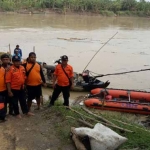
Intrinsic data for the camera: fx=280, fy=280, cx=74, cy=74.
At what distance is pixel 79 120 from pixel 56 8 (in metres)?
59.2

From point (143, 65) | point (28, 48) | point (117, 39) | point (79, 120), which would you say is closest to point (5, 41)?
point (28, 48)

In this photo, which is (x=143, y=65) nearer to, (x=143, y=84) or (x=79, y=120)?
(x=143, y=84)

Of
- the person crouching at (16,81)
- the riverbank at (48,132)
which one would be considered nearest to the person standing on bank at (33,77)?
the person crouching at (16,81)

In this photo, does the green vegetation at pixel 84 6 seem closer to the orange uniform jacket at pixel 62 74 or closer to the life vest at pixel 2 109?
the orange uniform jacket at pixel 62 74

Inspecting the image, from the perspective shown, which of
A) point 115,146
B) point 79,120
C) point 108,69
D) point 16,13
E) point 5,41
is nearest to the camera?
point 115,146

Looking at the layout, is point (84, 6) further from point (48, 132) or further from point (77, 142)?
point (77, 142)

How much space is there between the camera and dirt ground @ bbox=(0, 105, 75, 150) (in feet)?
13.9

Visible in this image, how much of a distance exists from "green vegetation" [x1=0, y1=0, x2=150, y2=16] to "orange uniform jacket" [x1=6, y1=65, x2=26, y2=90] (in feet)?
180

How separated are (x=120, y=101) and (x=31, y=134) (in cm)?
447

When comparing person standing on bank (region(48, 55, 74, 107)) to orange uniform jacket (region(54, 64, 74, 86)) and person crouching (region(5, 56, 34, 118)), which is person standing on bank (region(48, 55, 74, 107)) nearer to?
orange uniform jacket (region(54, 64, 74, 86))

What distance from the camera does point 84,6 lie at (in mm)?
63500

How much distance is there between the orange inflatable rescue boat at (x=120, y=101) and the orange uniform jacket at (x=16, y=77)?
12.1 feet

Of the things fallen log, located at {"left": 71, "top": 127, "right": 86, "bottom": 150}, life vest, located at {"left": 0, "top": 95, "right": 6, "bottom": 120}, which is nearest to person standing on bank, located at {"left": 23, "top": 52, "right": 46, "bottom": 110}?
life vest, located at {"left": 0, "top": 95, "right": 6, "bottom": 120}

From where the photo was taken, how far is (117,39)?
29688 millimetres
